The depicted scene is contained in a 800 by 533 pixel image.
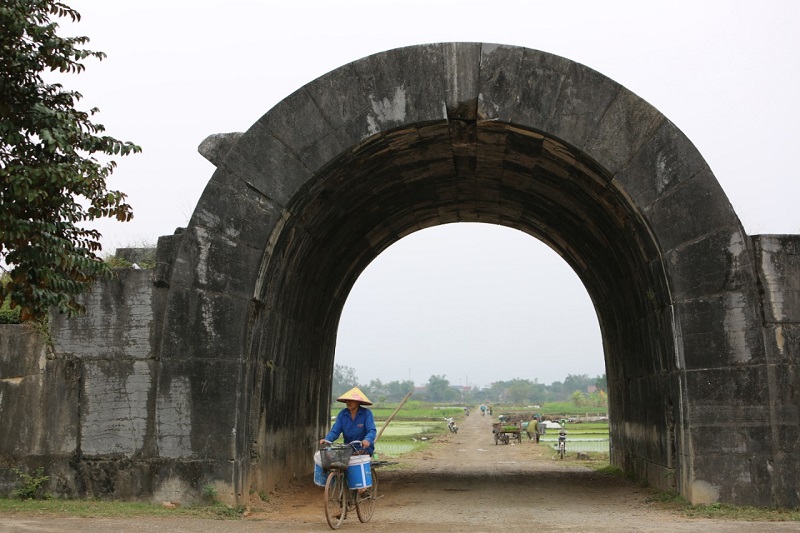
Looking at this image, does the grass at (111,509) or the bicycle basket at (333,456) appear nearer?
the bicycle basket at (333,456)

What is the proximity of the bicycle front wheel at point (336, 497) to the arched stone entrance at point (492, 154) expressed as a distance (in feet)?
4.68

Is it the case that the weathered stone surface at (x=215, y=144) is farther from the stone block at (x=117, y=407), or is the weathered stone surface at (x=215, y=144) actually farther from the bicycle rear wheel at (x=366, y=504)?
the bicycle rear wheel at (x=366, y=504)

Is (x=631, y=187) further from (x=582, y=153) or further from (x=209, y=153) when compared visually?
(x=209, y=153)

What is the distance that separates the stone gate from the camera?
34.3ft

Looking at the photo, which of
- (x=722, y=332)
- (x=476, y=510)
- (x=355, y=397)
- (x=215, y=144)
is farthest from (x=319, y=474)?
(x=722, y=332)

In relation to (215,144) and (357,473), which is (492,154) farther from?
(357,473)

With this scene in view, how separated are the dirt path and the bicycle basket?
743 mm

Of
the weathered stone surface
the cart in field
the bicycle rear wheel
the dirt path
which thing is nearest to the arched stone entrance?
the weathered stone surface

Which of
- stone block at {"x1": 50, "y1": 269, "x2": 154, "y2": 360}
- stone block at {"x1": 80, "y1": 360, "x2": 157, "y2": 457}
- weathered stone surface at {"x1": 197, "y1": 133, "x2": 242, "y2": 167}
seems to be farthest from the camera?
weathered stone surface at {"x1": 197, "y1": 133, "x2": 242, "y2": 167}

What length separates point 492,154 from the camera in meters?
12.7

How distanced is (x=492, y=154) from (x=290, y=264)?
11.1ft

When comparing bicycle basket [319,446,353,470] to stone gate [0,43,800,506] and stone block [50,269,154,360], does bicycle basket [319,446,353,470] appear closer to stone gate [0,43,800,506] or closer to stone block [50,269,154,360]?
stone gate [0,43,800,506]

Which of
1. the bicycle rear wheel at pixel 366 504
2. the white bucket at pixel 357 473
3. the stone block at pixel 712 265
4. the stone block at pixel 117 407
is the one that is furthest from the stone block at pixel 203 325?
the stone block at pixel 712 265

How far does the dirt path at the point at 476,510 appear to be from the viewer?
31.1ft
